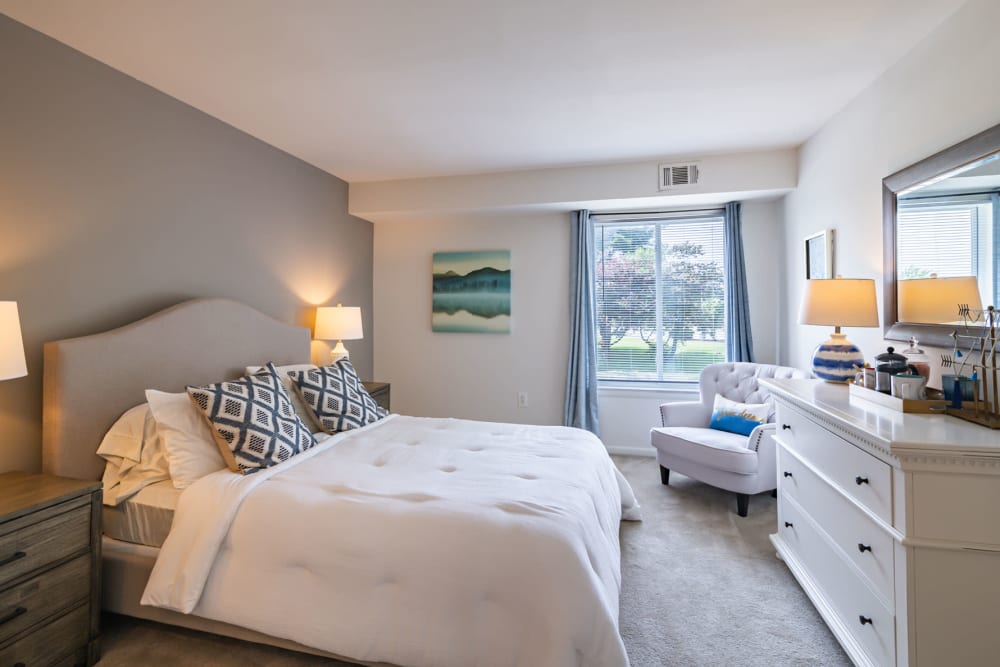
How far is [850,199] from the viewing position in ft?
8.81

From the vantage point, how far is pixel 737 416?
3295 mm

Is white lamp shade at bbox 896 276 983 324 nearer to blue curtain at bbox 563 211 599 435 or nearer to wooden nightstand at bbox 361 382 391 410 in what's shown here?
blue curtain at bbox 563 211 599 435

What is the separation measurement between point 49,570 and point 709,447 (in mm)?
3245

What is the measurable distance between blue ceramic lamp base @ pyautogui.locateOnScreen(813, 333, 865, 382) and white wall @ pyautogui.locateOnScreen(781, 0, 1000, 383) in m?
0.24

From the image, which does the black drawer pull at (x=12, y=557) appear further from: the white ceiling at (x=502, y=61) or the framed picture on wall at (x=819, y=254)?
the framed picture on wall at (x=819, y=254)

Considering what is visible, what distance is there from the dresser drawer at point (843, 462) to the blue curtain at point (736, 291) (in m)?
1.73

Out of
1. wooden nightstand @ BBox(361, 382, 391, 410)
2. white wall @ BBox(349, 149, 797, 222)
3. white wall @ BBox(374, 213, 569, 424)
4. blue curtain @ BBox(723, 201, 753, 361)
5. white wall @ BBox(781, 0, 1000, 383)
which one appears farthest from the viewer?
white wall @ BBox(374, 213, 569, 424)

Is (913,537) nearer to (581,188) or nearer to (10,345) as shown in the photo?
(10,345)

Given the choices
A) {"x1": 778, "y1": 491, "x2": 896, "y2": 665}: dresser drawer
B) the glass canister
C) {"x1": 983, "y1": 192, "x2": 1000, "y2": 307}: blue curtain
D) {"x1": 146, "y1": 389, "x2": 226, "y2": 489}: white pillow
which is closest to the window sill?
{"x1": 778, "y1": 491, "x2": 896, "y2": 665}: dresser drawer

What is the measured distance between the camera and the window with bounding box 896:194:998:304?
1673mm

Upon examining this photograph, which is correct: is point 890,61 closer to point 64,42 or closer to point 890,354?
point 890,354

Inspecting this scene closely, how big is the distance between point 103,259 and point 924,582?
3.46 m

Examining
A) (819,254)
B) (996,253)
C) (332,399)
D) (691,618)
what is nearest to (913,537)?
(691,618)

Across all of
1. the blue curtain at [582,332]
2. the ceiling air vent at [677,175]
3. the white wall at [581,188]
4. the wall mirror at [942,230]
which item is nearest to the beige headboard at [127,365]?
the white wall at [581,188]
